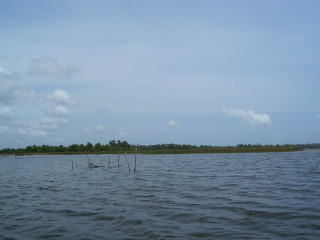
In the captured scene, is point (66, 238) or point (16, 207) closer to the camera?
point (66, 238)

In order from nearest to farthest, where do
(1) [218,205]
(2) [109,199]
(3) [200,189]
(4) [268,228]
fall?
(4) [268,228] → (1) [218,205] → (2) [109,199] → (3) [200,189]

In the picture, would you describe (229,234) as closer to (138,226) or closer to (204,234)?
(204,234)

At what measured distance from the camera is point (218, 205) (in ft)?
46.8

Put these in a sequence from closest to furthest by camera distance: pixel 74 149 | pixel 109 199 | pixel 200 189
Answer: pixel 109 199
pixel 200 189
pixel 74 149

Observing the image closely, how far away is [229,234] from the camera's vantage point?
9.72 m

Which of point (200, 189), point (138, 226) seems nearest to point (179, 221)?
point (138, 226)

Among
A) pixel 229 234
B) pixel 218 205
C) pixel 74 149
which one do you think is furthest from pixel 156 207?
pixel 74 149

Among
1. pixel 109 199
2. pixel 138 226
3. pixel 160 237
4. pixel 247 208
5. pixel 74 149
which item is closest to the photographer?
pixel 160 237

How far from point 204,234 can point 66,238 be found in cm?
442

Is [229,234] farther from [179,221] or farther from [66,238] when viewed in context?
[66,238]

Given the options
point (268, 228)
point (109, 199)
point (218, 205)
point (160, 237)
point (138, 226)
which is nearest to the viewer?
point (160, 237)

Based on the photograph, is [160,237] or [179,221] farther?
[179,221]

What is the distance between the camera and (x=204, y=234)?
9.81 meters

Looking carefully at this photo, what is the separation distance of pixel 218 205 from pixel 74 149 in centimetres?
12052
